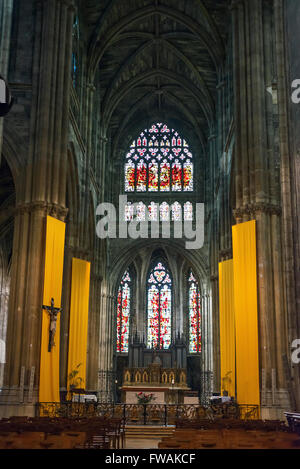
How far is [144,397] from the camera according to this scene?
23156 millimetres

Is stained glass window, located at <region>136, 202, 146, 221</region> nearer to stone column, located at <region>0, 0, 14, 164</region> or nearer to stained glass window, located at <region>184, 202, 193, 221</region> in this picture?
stained glass window, located at <region>184, 202, 193, 221</region>

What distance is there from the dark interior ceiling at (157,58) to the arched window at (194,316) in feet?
36.4

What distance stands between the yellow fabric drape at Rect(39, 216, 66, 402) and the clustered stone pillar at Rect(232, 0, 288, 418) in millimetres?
6881

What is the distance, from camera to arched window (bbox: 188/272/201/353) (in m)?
43.5

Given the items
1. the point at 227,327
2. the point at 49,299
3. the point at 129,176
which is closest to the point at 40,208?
the point at 49,299

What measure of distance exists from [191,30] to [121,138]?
12.2m

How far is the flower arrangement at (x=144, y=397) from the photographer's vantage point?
2297cm

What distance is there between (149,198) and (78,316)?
700 inches

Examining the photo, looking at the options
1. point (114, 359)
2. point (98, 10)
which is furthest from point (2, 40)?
point (114, 359)

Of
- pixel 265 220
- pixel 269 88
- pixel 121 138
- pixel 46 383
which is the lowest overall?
pixel 46 383

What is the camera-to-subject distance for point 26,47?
79.6ft

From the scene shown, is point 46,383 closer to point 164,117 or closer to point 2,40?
point 2,40

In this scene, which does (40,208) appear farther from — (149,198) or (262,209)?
(149,198)

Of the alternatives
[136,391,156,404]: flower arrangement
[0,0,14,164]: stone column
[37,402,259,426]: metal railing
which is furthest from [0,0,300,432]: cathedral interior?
[136,391,156,404]: flower arrangement
